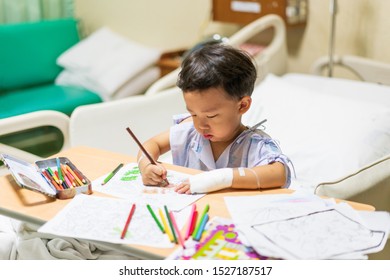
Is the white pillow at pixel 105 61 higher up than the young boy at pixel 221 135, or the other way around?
the young boy at pixel 221 135

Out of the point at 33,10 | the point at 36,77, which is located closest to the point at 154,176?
the point at 36,77

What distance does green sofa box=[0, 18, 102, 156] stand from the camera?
3.36 meters

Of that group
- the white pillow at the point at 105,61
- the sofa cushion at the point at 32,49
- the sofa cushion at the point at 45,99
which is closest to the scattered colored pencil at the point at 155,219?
the sofa cushion at the point at 45,99

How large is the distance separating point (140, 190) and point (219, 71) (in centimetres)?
37

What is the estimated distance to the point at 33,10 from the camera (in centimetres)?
383

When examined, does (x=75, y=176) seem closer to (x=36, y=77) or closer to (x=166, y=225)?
(x=166, y=225)

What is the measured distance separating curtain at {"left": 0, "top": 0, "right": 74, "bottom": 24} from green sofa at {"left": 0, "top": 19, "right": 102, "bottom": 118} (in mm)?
174

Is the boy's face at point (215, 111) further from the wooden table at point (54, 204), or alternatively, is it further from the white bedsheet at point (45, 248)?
the white bedsheet at point (45, 248)

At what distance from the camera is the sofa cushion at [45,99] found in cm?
318

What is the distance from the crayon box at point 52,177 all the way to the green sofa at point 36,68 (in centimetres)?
183

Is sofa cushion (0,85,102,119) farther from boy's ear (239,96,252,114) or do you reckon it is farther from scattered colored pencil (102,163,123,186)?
boy's ear (239,96,252,114)
